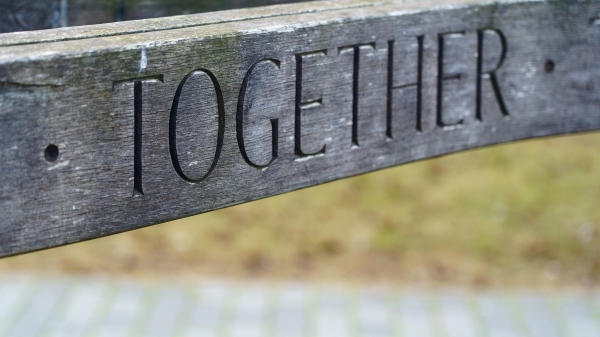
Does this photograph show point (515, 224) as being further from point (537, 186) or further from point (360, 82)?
point (360, 82)

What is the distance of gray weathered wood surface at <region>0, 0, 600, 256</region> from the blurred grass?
8.72 feet

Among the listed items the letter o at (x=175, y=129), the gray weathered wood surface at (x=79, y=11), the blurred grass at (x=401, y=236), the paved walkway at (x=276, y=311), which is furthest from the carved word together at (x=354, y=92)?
the blurred grass at (x=401, y=236)

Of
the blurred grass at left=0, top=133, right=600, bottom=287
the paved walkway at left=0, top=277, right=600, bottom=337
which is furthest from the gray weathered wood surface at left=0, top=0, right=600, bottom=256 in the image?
the blurred grass at left=0, top=133, right=600, bottom=287

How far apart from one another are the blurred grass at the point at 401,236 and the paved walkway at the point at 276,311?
0.17m

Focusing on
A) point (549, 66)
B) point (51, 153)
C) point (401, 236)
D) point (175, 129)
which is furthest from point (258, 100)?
point (401, 236)

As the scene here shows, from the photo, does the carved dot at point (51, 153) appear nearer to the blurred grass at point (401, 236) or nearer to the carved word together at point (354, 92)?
the carved word together at point (354, 92)

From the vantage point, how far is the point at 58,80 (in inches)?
43.8

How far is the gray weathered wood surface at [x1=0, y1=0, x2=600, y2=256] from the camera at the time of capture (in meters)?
1.12

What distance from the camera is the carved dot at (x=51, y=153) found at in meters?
1.12

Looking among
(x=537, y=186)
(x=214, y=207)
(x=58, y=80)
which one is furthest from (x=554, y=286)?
(x=58, y=80)

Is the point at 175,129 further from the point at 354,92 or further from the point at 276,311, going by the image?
the point at 276,311

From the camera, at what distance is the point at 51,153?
1.13 m

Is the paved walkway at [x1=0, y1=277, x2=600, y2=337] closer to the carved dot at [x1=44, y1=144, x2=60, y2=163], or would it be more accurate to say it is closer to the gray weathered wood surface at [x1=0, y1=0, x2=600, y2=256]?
the gray weathered wood surface at [x1=0, y1=0, x2=600, y2=256]

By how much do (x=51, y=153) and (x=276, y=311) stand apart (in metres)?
2.89
